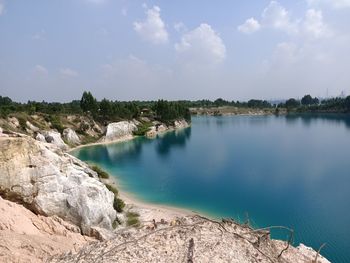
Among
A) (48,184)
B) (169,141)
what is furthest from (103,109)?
(48,184)

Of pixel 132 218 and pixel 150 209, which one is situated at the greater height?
pixel 132 218

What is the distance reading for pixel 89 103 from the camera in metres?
77.6

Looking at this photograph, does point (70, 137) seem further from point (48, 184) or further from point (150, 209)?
point (48, 184)

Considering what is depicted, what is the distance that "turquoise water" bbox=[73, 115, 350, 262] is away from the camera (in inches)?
1009

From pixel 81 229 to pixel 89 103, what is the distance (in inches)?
2533

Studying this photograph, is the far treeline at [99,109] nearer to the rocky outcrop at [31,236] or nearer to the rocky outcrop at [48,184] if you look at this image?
the rocky outcrop at [48,184]

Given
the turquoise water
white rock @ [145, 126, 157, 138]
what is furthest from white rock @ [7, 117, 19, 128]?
white rock @ [145, 126, 157, 138]

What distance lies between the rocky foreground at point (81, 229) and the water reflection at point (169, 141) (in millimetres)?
38165

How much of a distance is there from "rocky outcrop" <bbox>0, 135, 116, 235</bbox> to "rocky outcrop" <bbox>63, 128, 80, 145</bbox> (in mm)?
45788

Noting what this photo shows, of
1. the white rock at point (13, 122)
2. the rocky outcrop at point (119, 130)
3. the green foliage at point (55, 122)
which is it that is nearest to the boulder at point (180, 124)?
the rocky outcrop at point (119, 130)

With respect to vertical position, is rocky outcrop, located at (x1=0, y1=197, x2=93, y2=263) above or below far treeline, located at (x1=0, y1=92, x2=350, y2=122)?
below

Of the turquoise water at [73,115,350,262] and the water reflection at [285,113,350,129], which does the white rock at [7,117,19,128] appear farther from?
the water reflection at [285,113,350,129]

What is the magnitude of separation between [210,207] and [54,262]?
70.7 feet

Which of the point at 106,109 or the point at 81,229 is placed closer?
the point at 81,229
